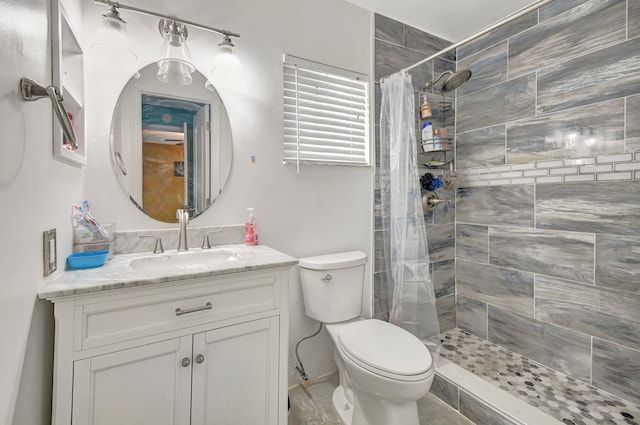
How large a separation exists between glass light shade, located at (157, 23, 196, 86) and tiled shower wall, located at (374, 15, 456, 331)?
122cm

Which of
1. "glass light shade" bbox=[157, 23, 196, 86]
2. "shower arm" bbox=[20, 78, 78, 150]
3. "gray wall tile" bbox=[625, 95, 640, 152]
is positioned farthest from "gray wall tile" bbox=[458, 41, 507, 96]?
"shower arm" bbox=[20, 78, 78, 150]

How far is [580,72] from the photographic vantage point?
Answer: 1706mm

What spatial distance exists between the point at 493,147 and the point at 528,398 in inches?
64.3

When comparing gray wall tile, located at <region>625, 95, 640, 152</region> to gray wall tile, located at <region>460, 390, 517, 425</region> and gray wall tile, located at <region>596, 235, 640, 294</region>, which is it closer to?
gray wall tile, located at <region>596, 235, 640, 294</region>

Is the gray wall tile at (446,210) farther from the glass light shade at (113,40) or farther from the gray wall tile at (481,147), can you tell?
the glass light shade at (113,40)

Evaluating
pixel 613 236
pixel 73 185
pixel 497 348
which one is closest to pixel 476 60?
pixel 613 236

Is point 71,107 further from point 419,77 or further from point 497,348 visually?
point 497,348

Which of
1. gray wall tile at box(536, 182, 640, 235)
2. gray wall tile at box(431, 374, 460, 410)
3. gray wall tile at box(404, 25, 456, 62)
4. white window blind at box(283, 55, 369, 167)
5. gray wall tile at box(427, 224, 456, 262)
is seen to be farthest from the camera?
gray wall tile at box(427, 224, 456, 262)

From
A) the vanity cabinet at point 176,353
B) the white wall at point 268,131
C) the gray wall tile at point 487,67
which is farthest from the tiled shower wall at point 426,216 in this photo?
the vanity cabinet at point 176,353

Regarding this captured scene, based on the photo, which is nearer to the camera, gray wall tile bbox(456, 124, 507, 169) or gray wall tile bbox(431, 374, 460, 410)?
gray wall tile bbox(431, 374, 460, 410)

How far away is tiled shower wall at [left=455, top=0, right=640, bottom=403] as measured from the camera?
5.09ft

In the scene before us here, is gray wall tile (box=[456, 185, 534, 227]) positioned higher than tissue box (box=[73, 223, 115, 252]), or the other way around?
gray wall tile (box=[456, 185, 534, 227])

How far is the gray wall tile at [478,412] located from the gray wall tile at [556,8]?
94.4 inches

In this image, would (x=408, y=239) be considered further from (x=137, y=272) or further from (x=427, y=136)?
(x=137, y=272)
